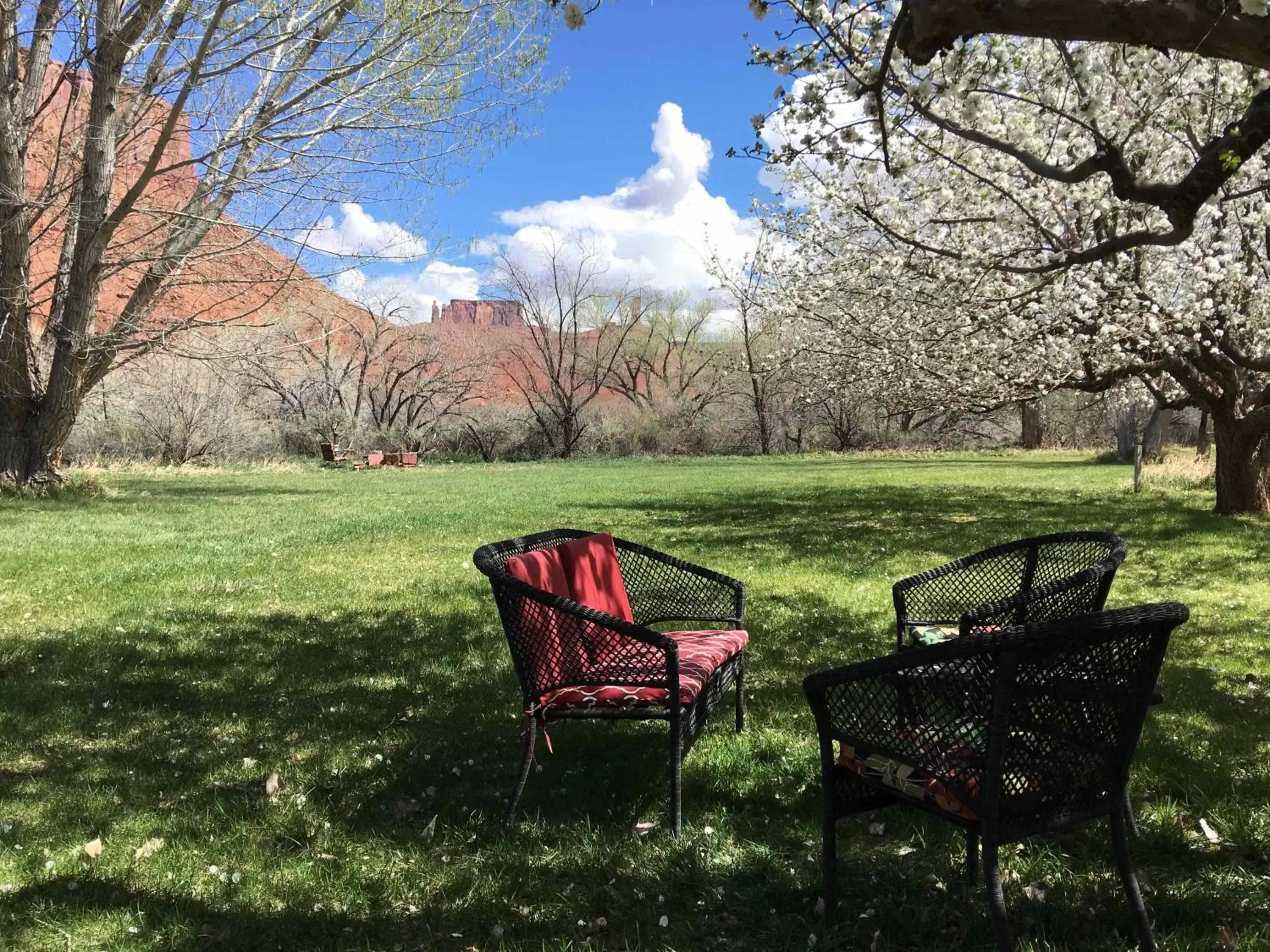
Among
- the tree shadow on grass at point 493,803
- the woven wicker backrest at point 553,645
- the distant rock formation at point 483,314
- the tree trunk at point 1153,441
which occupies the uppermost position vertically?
the distant rock formation at point 483,314

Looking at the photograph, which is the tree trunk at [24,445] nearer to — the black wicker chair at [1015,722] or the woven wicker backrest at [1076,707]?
the black wicker chair at [1015,722]

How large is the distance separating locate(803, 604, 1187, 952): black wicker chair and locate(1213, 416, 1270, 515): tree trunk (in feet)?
35.9

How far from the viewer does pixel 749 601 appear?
22.8ft

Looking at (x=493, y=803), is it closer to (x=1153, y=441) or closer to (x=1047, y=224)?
(x=1047, y=224)

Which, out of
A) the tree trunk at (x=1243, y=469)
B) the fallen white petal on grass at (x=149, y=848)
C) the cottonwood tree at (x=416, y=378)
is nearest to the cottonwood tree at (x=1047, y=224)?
the tree trunk at (x=1243, y=469)

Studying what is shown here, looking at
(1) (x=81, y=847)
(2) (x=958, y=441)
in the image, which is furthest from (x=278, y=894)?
(2) (x=958, y=441)

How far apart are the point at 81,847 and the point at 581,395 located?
4325cm

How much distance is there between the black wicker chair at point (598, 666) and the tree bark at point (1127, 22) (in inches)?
88.8

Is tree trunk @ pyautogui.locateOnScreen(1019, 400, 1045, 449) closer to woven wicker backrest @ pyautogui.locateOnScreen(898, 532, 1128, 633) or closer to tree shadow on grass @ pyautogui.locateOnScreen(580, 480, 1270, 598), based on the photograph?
tree shadow on grass @ pyautogui.locateOnScreen(580, 480, 1270, 598)

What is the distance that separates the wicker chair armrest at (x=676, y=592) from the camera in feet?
13.8

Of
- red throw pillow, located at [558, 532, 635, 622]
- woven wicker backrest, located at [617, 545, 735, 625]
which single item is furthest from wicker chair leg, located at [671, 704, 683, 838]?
woven wicker backrest, located at [617, 545, 735, 625]

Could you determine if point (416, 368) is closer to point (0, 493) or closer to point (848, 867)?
point (0, 493)

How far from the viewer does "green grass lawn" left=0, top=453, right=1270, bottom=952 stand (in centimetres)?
252

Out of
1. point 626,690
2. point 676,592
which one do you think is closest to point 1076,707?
point 626,690
